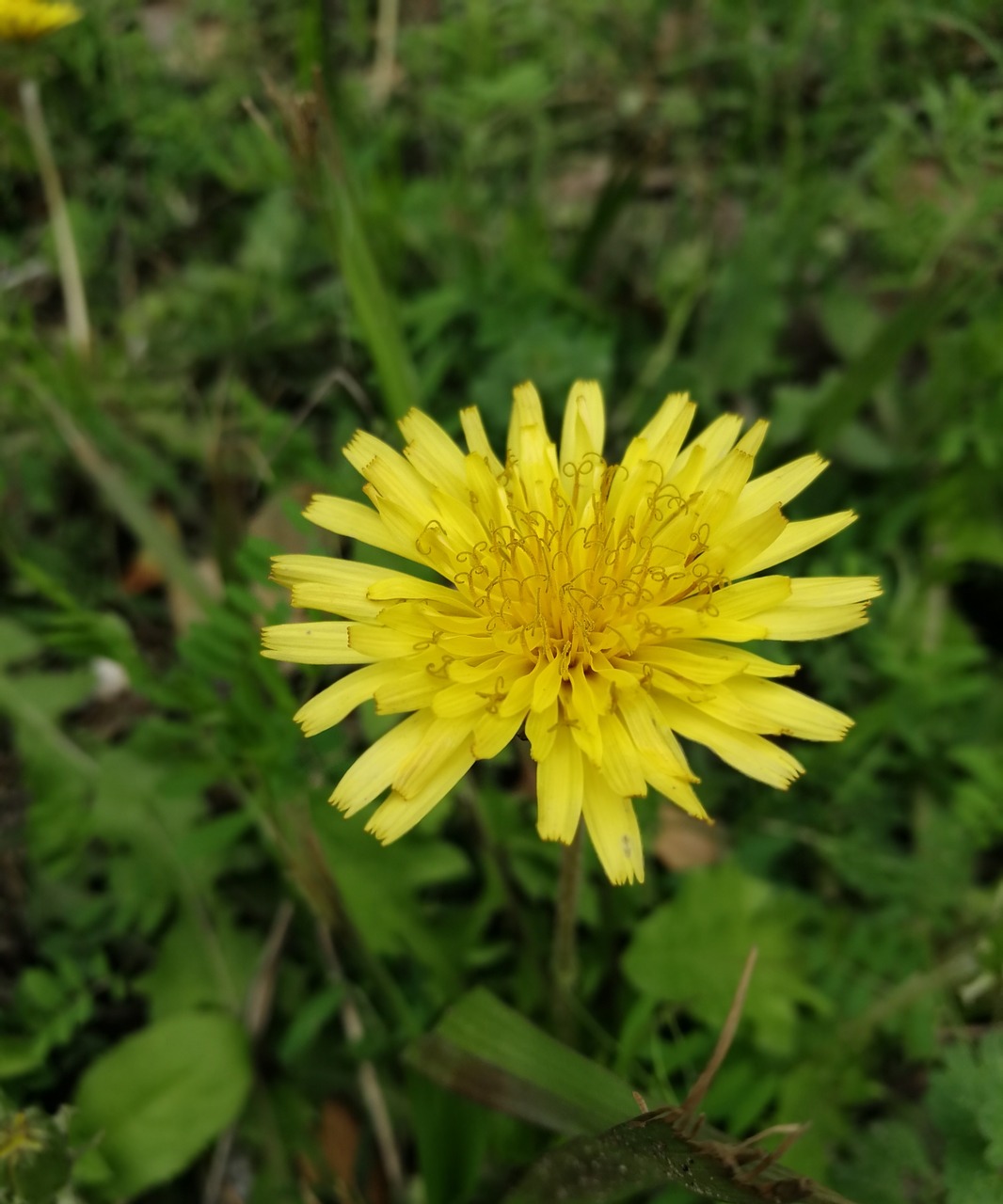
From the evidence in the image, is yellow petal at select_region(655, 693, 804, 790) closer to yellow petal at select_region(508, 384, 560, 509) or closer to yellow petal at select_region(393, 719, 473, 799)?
yellow petal at select_region(393, 719, 473, 799)

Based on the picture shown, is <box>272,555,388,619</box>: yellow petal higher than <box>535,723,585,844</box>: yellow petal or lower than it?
higher

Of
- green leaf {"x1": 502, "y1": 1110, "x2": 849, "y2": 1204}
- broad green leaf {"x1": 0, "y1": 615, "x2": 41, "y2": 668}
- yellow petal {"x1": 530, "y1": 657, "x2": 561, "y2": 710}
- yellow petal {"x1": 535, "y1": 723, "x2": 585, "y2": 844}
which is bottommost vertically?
broad green leaf {"x1": 0, "y1": 615, "x2": 41, "y2": 668}

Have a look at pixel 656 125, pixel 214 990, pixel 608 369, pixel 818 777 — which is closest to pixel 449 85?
pixel 656 125

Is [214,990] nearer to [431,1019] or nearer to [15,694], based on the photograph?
[431,1019]

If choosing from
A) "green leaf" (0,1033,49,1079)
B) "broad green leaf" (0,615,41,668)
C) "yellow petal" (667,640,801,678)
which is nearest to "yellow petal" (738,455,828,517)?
"yellow petal" (667,640,801,678)

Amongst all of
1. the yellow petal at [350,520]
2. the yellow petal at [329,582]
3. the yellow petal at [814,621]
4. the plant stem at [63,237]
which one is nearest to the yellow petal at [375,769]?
the yellow petal at [329,582]

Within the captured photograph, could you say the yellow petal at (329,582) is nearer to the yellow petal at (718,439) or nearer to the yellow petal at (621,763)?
the yellow petal at (621,763)
